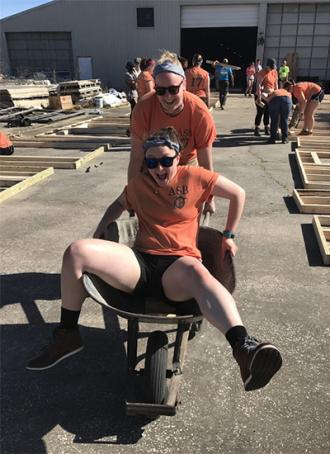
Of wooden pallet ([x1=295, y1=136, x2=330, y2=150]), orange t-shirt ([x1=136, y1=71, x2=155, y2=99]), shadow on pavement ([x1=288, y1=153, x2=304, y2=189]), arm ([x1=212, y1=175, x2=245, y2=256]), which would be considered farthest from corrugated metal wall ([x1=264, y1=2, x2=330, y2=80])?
arm ([x1=212, y1=175, x2=245, y2=256])

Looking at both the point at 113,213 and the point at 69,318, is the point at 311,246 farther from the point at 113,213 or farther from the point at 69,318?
the point at 69,318

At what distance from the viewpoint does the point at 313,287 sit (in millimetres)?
3982

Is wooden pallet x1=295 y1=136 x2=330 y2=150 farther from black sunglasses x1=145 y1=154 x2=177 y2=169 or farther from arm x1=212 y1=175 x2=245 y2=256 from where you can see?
black sunglasses x1=145 y1=154 x2=177 y2=169

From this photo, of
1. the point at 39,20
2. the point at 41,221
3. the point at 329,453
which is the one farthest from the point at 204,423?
the point at 39,20

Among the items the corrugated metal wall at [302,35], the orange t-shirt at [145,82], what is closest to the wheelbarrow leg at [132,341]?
the orange t-shirt at [145,82]

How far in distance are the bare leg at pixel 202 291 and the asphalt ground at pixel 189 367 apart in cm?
68

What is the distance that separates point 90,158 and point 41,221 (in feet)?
12.4

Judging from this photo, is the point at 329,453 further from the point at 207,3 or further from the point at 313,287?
the point at 207,3

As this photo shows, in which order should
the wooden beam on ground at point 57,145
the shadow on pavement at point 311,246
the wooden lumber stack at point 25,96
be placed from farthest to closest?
the wooden lumber stack at point 25,96, the wooden beam on ground at point 57,145, the shadow on pavement at point 311,246

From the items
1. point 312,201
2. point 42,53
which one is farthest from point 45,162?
point 42,53

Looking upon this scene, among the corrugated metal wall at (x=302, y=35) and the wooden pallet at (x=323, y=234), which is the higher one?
the corrugated metal wall at (x=302, y=35)

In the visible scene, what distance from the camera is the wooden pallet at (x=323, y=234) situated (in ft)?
14.5

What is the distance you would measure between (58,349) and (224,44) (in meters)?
32.7

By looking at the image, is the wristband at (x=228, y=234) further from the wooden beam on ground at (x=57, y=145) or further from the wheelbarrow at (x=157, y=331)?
the wooden beam on ground at (x=57, y=145)
